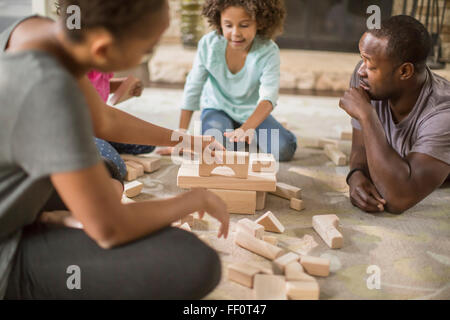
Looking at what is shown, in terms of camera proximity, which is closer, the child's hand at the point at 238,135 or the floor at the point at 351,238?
the floor at the point at 351,238

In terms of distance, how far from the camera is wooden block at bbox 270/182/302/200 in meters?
1.66

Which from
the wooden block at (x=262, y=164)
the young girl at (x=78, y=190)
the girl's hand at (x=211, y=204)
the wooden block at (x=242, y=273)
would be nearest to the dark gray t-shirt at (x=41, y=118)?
the young girl at (x=78, y=190)

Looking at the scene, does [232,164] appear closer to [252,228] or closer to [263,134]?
[252,228]

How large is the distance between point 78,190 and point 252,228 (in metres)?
0.69

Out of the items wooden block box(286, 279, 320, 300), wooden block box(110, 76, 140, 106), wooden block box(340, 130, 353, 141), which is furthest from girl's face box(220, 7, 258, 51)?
wooden block box(286, 279, 320, 300)

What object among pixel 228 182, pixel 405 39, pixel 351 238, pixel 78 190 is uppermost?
pixel 405 39

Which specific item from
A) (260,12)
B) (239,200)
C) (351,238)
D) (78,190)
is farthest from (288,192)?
(78,190)

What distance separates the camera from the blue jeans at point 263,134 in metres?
2.06

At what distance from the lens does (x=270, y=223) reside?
56.4 inches

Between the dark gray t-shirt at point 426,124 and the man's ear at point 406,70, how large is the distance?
87 mm

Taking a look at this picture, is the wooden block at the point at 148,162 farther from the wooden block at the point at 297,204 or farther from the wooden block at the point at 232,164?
the wooden block at the point at 297,204

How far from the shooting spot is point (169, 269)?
0.91 m

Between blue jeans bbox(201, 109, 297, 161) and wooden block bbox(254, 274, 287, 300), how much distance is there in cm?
94

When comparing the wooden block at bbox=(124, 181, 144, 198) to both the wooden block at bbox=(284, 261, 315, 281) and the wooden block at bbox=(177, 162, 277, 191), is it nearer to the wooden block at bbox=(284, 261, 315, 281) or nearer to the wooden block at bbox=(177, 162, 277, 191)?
the wooden block at bbox=(177, 162, 277, 191)
